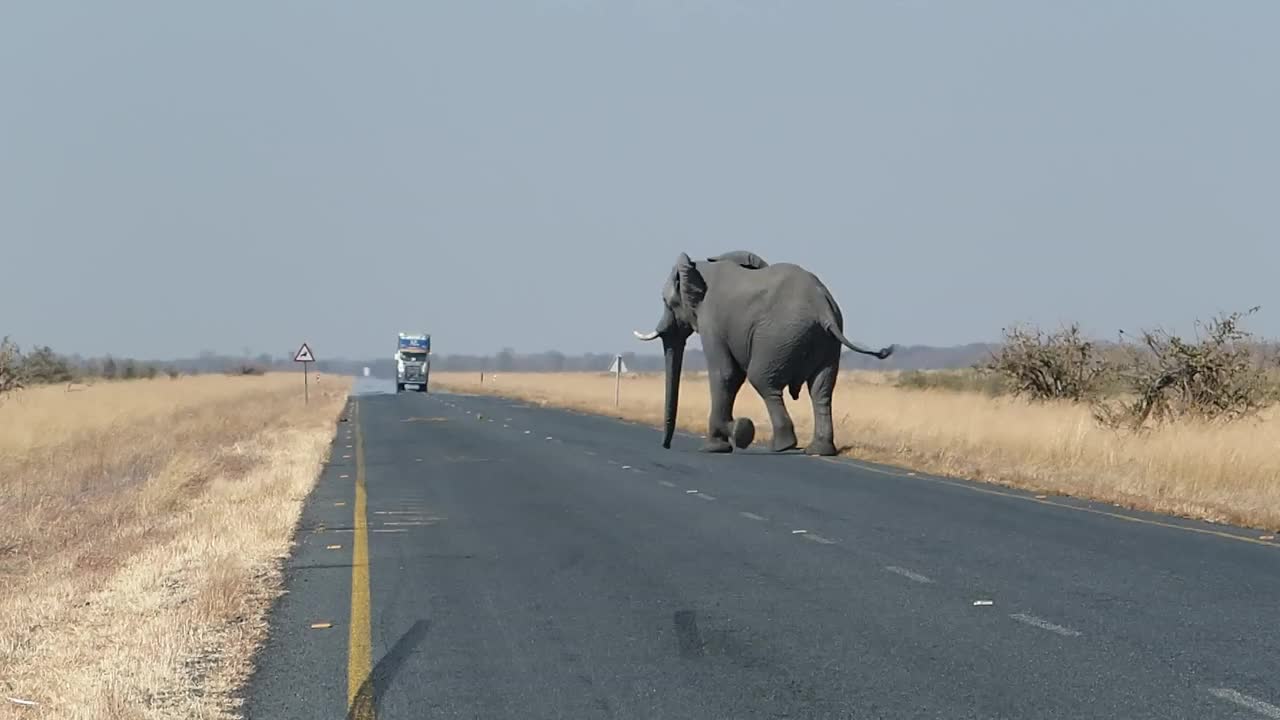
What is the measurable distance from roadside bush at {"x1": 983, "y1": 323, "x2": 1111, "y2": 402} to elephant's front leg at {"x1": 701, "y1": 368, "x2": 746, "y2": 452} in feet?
49.2

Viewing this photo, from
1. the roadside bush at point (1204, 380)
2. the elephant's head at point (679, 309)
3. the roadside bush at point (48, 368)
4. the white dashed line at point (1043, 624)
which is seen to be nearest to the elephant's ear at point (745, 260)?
the elephant's head at point (679, 309)

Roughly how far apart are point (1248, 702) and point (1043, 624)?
6.18ft

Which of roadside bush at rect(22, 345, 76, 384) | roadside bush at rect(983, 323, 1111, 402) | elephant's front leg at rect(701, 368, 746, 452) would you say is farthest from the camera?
roadside bush at rect(22, 345, 76, 384)

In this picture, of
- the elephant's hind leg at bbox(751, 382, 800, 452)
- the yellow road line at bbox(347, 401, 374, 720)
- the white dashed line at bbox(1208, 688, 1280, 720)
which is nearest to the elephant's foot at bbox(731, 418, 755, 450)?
the elephant's hind leg at bbox(751, 382, 800, 452)

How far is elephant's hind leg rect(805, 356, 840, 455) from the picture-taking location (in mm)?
22297

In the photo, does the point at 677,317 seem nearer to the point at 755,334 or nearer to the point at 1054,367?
the point at 755,334

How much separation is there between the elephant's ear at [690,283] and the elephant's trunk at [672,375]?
0.91m

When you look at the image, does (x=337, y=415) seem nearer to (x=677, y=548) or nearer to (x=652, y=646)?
(x=677, y=548)

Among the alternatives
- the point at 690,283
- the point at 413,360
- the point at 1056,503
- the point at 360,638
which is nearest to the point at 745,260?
the point at 690,283

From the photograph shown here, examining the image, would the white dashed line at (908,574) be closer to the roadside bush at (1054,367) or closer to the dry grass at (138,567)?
the dry grass at (138,567)

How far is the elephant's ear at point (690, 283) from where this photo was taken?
73.8 ft

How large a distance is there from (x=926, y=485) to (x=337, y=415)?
1061 inches

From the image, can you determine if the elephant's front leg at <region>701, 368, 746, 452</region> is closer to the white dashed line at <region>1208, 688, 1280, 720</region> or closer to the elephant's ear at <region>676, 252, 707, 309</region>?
the elephant's ear at <region>676, 252, 707, 309</region>

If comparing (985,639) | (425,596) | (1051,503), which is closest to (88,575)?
(425,596)
